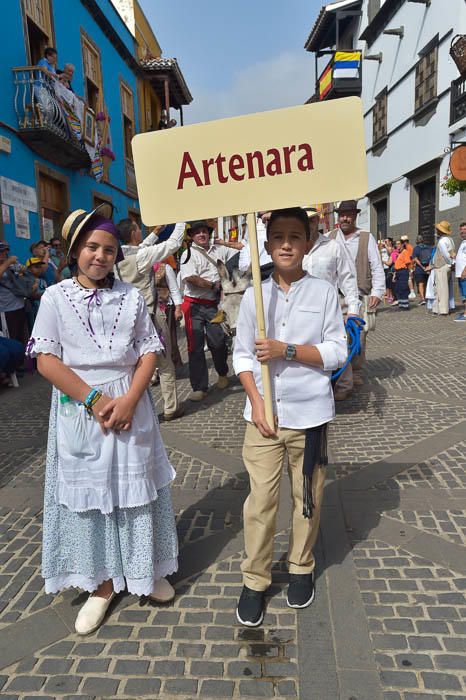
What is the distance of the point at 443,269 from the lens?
11.9 m

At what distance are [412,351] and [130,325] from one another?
6593 mm

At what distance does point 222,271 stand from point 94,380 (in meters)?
3.79

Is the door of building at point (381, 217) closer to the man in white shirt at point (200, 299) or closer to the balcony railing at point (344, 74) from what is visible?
the balcony railing at point (344, 74)

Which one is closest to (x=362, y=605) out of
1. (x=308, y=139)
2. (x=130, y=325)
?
(x=130, y=325)

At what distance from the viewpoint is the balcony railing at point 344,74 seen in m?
21.7

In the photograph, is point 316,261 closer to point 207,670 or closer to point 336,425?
point 336,425

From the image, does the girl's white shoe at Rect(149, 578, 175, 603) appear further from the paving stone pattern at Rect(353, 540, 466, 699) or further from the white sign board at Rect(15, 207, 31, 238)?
the white sign board at Rect(15, 207, 31, 238)

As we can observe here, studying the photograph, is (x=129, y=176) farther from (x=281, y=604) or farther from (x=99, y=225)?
(x=281, y=604)

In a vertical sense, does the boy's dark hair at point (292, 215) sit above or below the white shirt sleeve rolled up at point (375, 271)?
above

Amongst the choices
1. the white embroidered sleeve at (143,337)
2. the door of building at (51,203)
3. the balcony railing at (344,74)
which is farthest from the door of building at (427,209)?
the white embroidered sleeve at (143,337)

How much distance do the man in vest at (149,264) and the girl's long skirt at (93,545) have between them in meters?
2.52

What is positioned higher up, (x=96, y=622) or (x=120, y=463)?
(x=120, y=463)

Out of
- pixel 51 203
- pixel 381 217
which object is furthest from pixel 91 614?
pixel 381 217

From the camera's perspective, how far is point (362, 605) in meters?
2.23
